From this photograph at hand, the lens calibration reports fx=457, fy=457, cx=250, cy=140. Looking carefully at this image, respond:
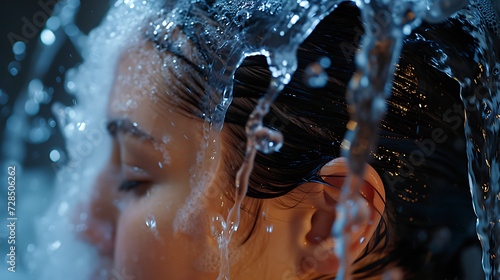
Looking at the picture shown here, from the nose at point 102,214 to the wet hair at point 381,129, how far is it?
207 mm

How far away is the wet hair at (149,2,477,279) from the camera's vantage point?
733mm

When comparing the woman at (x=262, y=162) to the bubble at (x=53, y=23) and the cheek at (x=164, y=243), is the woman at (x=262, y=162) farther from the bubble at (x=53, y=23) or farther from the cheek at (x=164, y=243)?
the bubble at (x=53, y=23)

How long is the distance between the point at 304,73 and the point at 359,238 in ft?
0.95

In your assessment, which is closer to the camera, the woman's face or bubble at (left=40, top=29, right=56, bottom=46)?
the woman's face

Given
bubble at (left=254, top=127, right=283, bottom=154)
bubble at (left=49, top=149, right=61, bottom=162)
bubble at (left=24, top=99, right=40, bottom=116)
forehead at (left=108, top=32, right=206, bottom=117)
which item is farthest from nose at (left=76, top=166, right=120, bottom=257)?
bubble at (left=24, top=99, right=40, bottom=116)

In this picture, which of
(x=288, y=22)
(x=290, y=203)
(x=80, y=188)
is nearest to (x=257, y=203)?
(x=290, y=203)

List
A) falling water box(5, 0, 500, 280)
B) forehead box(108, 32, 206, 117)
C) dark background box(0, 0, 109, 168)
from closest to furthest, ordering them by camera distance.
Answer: falling water box(5, 0, 500, 280)
forehead box(108, 32, 206, 117)
dark background box(0, 0, 109, 168)

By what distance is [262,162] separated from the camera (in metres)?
0.74

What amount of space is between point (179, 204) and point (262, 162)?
150mm

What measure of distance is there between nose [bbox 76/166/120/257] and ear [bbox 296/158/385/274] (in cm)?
34

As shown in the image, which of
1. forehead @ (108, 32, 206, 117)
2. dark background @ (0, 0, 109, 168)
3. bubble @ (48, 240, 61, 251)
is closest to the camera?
forehead @ (108, 32, 206, 117)

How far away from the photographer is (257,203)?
74 centimetres

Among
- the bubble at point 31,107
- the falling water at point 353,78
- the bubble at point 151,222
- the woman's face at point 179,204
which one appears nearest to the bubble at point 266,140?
the falling water at point 353,78

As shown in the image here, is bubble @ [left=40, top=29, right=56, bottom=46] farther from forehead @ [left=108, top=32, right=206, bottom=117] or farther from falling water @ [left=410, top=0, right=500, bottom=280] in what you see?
falling water @ [left=410, top=0, right=500, bottom=280]
